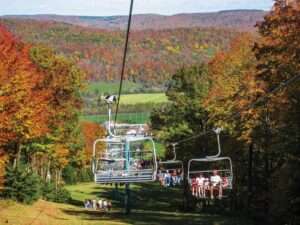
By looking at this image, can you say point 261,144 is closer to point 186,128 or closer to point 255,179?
point 255,179

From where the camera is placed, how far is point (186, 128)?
75.2 metres

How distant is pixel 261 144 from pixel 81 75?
27.1 m

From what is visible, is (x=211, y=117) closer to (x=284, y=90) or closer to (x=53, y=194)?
(x=53, y=194)

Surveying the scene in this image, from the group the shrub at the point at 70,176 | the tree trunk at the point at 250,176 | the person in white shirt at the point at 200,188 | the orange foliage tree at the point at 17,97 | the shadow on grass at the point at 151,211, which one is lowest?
the shrub at the point at 70,176

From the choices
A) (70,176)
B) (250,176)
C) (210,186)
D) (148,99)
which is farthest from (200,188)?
(148,99)

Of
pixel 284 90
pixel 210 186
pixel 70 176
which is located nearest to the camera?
pixel 210 186

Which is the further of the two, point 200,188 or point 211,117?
point 211,117

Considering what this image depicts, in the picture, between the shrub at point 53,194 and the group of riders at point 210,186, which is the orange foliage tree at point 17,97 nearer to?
the shrub at point 53,194

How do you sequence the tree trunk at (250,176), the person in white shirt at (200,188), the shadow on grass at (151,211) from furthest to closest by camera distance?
the tree trunk at (250,176), the shadow on grass at (151,211), the person in white shirt at (200,188)

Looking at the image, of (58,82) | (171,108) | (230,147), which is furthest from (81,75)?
(230,147)

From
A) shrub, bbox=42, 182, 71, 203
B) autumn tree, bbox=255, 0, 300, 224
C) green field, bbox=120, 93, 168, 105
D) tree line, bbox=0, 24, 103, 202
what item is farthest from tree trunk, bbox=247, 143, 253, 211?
green field, bbox=120, 93, 168, 105

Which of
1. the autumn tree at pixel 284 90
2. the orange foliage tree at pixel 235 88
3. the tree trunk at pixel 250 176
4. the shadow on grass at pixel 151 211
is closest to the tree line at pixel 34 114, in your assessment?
the shadow on grass at pixel 151 211

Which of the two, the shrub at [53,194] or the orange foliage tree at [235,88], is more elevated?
the orange foliage tree at [235,88]

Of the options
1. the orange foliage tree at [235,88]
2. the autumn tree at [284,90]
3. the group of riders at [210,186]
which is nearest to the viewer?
the group of riders at [210,186]
